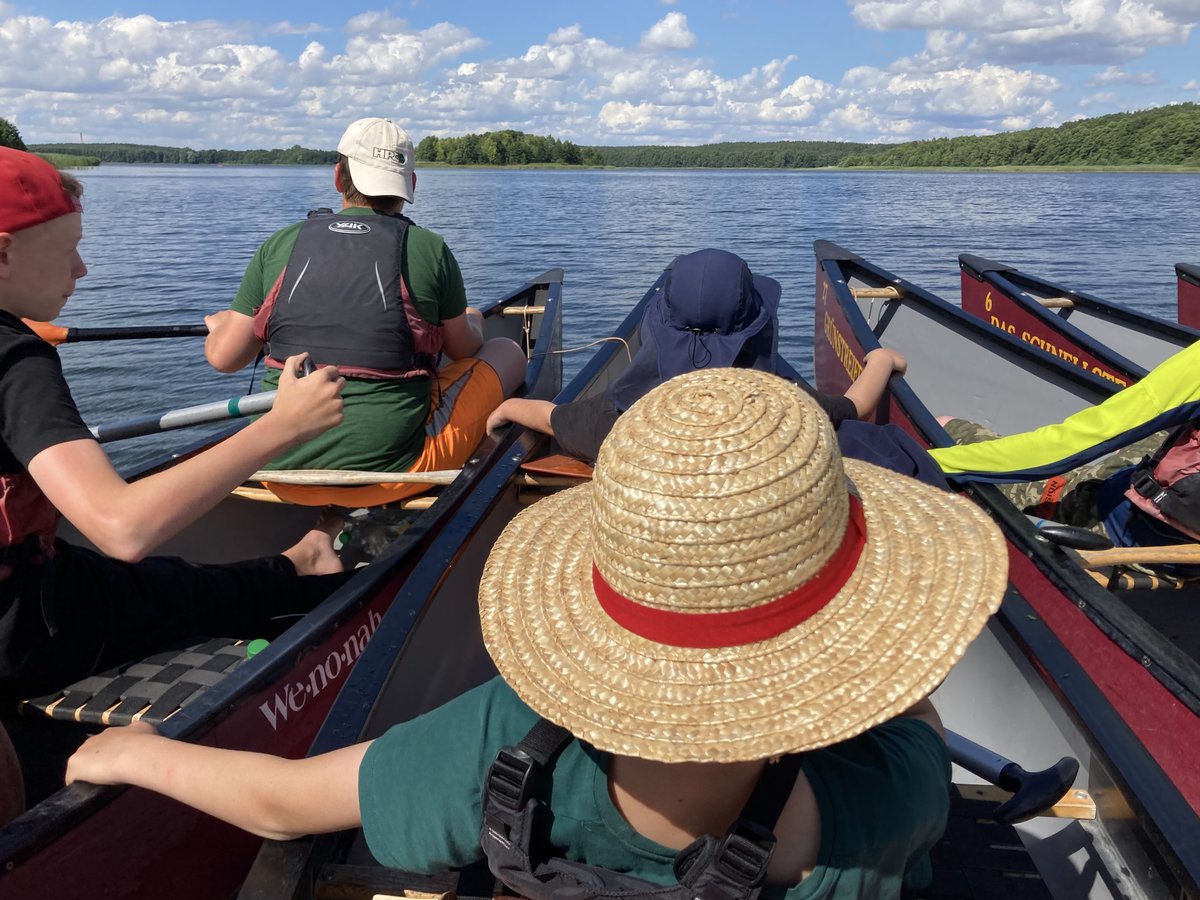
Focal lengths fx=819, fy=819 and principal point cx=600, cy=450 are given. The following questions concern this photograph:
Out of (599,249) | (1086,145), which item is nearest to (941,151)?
(1086,145)

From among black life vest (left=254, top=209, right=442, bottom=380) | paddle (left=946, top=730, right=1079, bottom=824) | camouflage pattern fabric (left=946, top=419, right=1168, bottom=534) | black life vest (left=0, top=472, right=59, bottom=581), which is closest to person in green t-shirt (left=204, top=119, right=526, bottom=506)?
black life vest (left=254, top=209, right=442, bottom=380)

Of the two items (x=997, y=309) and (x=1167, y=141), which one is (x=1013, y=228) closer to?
(x=997, y=309)

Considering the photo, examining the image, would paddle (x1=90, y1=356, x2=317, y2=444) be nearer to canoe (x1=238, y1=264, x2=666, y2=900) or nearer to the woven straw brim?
canoe (x1=238, y1=264, x2=666, y2=900)

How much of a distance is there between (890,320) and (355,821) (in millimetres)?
6173

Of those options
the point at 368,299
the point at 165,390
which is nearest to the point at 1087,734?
the point at 368,299

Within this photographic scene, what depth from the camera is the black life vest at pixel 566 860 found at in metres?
0.93

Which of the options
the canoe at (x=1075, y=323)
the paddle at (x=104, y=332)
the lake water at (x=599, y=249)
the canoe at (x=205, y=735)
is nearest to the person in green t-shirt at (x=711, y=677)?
the canoe at (x=205, y=735)

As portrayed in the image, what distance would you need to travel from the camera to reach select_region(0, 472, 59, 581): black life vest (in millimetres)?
1770

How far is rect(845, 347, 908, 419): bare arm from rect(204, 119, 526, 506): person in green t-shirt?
1.56 m

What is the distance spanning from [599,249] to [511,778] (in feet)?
61.5

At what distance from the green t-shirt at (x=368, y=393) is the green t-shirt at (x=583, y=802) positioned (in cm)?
212

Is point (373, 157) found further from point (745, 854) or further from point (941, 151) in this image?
point (941, 151)

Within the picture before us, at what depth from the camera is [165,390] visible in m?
9.54

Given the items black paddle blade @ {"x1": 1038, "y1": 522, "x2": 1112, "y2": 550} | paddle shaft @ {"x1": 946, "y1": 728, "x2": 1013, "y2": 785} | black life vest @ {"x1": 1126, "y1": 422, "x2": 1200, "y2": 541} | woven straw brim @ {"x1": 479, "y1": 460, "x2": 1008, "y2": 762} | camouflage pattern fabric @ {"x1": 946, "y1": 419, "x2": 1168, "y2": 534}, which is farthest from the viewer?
camouflage pattern fabric @ {"x1": 946, "y1": 419, "x2": 1168, "y2": 534}
